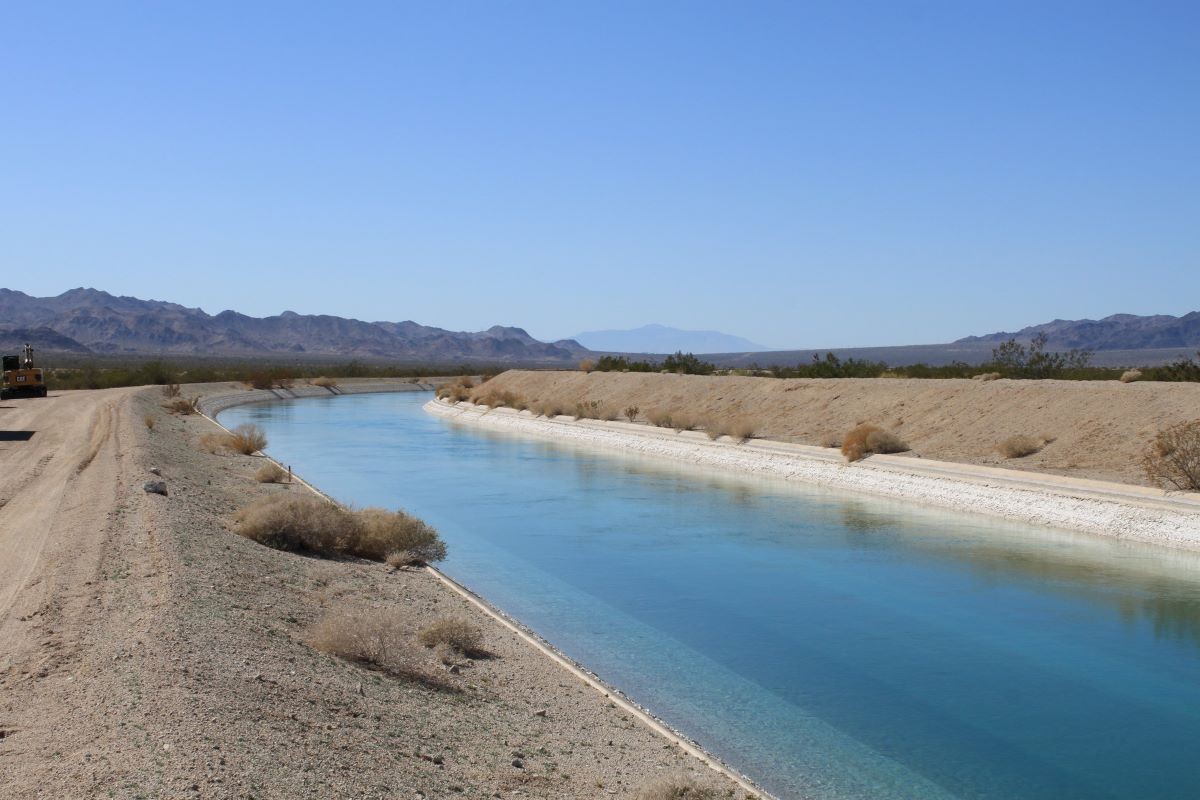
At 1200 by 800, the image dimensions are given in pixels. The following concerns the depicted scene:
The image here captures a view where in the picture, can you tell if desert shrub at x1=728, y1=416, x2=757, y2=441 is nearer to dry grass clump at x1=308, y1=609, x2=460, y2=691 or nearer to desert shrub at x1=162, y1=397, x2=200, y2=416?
desert shrub at x1=162, y1=397, x2=200, y2=416

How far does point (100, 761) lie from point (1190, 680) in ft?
38.2

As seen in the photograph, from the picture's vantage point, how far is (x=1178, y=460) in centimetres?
2178

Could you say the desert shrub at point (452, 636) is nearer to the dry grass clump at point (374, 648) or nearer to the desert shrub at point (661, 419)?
the dry grass clump at point (374, 648)

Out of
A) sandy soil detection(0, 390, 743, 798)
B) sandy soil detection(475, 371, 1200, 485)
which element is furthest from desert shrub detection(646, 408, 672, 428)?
sandy soil detection(0, 390, 743, 798)

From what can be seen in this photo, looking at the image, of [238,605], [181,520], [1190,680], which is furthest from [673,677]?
[181,520]

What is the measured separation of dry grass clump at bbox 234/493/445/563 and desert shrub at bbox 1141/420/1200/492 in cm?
1485

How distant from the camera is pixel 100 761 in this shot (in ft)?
21.1

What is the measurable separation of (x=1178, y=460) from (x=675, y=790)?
18176 millimetres

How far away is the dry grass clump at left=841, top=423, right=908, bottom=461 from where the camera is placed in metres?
30.4

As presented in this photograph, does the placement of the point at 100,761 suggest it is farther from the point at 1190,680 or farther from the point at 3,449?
the point at 3,449

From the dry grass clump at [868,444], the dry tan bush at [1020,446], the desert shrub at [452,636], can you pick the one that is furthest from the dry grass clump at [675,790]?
the dry grass clump at [868,444]

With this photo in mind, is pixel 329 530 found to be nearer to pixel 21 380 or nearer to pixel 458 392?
pixel 21 380

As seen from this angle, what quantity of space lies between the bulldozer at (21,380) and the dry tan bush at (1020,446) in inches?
1669

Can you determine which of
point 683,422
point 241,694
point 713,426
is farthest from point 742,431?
point 241,694
